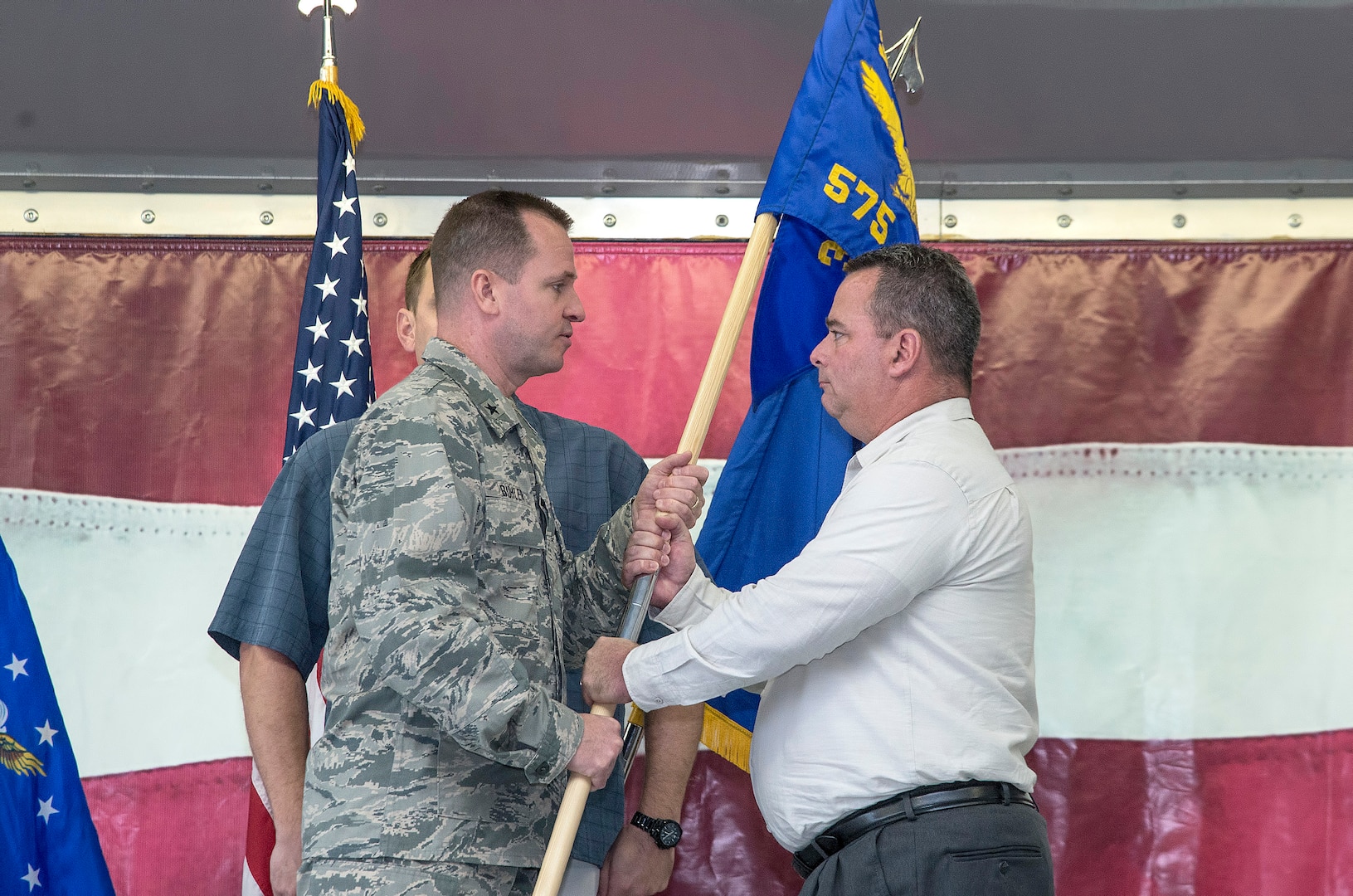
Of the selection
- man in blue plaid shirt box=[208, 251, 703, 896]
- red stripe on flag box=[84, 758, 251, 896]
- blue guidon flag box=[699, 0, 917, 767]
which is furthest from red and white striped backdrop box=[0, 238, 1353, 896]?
man in blue plaid shirt box=[208, 251, 703, 896]

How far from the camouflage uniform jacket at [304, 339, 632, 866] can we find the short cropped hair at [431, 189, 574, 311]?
0.27 metres

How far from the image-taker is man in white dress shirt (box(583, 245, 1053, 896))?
68.3 inches

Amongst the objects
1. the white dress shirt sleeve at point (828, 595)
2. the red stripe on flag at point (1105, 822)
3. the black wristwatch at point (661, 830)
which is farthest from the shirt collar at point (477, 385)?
the red stripe on flag at point (1105, 822)

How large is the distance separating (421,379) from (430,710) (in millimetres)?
511

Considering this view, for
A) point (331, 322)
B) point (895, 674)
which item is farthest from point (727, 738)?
point (331, 322)

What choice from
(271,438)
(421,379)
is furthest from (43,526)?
(421,379)

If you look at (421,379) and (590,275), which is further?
(590,275)

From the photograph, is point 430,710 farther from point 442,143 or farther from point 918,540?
point 442,143

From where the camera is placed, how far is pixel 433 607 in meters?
1.49

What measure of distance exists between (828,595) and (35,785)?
1805 mm

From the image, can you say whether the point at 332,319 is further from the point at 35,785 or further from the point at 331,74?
the point at 35,785

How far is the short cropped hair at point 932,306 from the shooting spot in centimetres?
203

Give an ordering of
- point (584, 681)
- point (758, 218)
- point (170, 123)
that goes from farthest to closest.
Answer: point (170, 123) < point (758, 218) < point (584, 681)

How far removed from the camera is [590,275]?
113 inches
